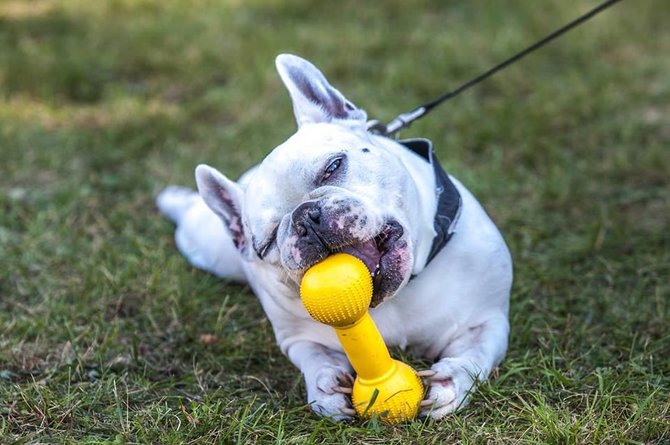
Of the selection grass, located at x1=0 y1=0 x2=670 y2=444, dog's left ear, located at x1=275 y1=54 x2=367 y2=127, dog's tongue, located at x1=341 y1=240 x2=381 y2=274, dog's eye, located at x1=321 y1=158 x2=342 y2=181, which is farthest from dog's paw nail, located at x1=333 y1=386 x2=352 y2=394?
dog's left ear, located at x1=275 y1=54 x2=367 y2=127

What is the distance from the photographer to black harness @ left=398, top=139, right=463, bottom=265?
2912mm

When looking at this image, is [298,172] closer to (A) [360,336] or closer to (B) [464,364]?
(A) [360,336]

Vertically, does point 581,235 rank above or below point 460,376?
below

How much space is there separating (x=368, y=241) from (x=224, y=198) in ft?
2.37

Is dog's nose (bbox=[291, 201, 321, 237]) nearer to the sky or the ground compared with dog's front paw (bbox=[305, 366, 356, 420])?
nearer to the sky

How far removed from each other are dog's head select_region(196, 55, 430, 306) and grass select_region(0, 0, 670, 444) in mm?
457

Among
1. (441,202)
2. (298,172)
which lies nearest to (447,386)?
(441,202)

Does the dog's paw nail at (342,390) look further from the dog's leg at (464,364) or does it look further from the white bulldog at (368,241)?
the dog's leg at (464,364)

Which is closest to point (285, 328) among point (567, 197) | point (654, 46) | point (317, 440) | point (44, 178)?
point (317, 440)

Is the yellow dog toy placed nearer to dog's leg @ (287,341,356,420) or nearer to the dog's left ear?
dog's leg @ (287,341,356,420)

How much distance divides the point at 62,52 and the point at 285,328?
399 centimetres

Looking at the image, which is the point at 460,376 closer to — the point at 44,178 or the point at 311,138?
A: the point at 311,138

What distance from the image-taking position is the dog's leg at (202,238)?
3.84 m

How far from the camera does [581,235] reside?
4.04 meters
